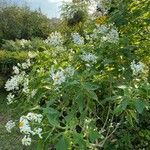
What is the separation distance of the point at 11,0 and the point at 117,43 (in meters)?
17.7

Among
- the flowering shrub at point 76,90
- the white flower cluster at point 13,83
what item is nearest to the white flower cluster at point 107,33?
the flowering shrub at point 76,90

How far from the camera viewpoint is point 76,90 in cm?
Result: 290

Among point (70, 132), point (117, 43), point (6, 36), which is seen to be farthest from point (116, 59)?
point (6, 36)

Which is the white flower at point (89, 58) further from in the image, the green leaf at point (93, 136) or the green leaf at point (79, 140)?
the green leaf at point (79, 140)

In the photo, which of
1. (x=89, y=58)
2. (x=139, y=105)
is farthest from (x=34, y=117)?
(x=89, y=58)

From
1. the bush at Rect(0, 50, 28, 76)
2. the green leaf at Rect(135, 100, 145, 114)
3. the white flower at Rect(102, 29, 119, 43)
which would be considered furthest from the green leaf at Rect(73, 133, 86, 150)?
the bush at Rect(0, 50, 28, 76)

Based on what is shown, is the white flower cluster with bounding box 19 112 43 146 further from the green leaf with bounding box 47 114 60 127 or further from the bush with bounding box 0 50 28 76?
the bush with bounding box 0 50 28 76

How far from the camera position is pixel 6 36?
56.6 feet

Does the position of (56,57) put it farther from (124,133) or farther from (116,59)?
(124,133)

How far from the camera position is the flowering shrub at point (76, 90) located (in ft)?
9.07

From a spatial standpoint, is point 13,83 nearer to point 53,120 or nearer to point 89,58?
point 89,58

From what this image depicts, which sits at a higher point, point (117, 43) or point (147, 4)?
point (147, 4)

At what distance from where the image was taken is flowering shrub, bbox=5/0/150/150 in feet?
9.07

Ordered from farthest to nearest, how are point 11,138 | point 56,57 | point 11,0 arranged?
1. point 11,0
2. point 11,138
3. point 56,57
